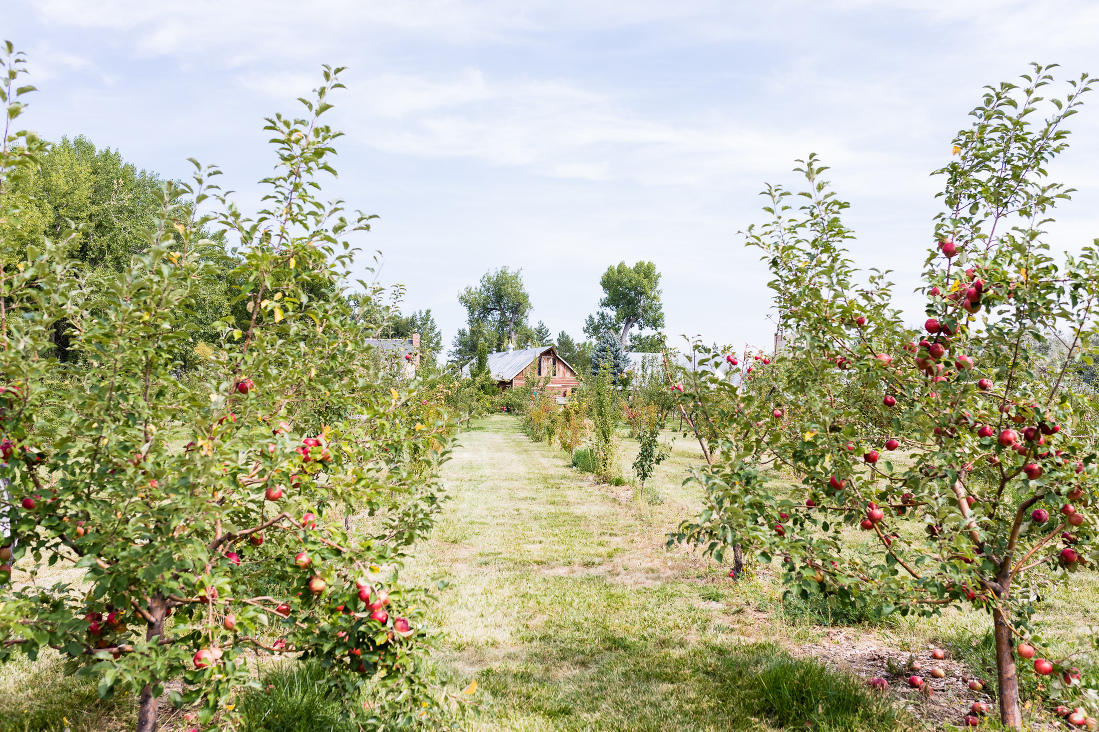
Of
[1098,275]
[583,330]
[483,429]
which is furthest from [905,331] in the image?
A: [583,330]

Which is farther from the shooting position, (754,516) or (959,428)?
(754,516)

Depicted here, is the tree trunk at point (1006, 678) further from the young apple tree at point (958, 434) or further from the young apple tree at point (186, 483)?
the young apple tree at point (186, 483)

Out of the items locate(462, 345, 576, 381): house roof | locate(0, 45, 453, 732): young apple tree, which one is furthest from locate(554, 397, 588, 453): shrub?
locate(462, 345, 576, 381): house roof

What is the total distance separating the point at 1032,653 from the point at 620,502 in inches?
310

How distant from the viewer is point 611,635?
5035 mm

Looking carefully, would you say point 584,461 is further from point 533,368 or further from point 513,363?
point 513,363

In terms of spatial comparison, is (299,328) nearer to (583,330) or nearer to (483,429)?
(483,429)

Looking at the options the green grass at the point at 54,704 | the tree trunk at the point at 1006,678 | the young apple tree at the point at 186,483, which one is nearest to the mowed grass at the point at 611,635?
the tree trunk at the point at 1006,678

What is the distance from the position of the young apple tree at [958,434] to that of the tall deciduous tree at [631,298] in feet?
207

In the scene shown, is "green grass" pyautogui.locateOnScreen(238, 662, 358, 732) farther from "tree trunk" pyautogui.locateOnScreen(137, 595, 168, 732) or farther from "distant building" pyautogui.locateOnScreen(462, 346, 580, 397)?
"distant building" pyautogui.locateOnScreen(462, 346, 580, 397)

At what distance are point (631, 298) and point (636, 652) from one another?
6456cm

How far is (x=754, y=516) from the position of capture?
129 inches

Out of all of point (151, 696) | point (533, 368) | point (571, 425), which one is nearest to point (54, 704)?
point (151, 696)

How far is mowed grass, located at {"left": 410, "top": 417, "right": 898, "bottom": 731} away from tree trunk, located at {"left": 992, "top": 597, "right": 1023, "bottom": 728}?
1.80 ft
